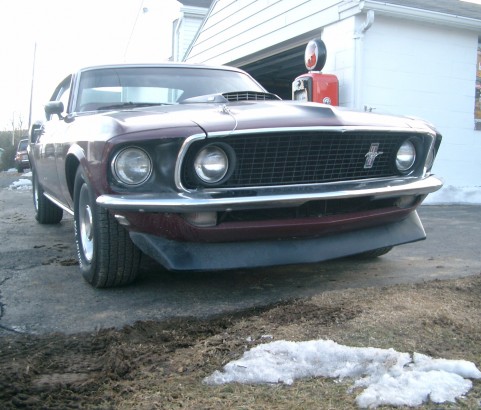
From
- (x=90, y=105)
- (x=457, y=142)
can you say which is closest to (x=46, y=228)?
(x=90, y=105)

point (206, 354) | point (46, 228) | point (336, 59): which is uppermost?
point (336, 59)

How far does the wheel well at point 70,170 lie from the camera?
395 centimetres

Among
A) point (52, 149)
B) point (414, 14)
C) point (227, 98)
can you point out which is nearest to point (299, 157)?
point (227, 98)

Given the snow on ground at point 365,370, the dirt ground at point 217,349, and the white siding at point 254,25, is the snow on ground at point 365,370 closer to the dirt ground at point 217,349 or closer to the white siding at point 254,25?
the dirt ground at point 217,349

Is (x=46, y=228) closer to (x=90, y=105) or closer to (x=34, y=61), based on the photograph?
(x=90, y=105)

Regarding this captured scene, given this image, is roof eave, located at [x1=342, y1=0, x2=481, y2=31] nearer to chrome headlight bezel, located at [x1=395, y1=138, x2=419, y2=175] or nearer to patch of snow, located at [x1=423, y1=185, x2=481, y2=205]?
patch of snow, located at [x1=423, y1=185, x2=481, y2=205]

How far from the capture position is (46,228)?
651 centimetres

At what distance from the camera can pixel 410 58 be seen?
30.9 feet

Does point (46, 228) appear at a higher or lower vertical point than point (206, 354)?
lower

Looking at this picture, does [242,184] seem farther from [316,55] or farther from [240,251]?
[316,55]

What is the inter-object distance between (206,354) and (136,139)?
1.19 meters

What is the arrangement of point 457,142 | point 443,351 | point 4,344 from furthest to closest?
point 457,142 → point 4,344 → point 443,351

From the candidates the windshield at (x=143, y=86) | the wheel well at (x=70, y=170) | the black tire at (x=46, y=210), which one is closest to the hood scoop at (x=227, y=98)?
the windshield at (x=143, y=86)

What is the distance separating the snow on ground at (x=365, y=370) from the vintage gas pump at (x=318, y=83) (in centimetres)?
696
